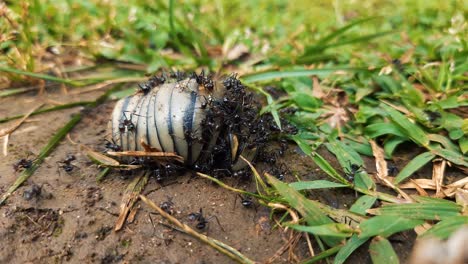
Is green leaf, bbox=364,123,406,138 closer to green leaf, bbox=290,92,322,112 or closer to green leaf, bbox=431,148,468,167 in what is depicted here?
green leaf, bbox=431,148,468,167

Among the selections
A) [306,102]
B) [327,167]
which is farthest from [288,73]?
[327,167]

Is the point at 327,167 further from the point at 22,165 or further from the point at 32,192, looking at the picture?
the point at 22,165

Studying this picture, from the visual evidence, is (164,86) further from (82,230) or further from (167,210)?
(82,230)

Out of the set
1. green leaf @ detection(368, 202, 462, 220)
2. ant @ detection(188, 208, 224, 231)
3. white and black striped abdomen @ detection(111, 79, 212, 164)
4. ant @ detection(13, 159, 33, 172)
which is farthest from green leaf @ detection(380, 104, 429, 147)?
ant @ detection(13, 159, 33, 172)

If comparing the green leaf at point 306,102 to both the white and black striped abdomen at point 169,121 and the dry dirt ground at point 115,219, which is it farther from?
the white and black striped abdomen at point 169,121

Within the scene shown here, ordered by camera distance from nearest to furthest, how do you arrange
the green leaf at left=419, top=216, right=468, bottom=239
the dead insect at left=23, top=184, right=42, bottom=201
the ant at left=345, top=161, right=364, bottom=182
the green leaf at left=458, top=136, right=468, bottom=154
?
the green leaf at left=419, top=216, right=468, bottom=239, the dead insect at left=23, top=184, right=42, bottom=201, the ant at left=345, top=161, right=364, bottom=182, the green leaf at left=458, top=136, right=468, bottom=154

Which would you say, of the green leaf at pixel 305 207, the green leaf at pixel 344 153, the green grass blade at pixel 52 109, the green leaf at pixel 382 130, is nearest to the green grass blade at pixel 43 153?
the green grass blade at pixel 52 109
